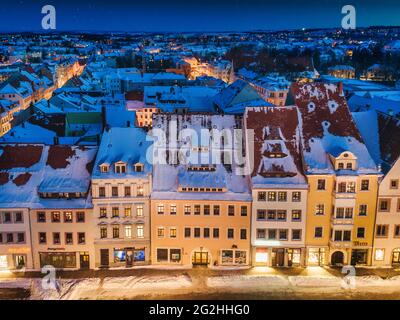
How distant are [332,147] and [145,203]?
16877 mm

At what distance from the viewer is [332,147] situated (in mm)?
47688

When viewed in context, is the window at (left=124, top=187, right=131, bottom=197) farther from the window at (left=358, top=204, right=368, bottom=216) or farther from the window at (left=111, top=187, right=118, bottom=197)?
the window at (left=358, top=204, right=368, bottom=216)

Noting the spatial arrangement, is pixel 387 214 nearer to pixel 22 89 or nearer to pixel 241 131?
pixel 241 131

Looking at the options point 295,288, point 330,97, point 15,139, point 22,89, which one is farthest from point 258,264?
point 22,89

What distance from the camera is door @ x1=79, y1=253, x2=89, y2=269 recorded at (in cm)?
4653

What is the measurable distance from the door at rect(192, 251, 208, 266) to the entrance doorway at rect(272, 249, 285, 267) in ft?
19.2

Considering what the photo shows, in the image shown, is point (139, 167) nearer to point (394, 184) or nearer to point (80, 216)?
point (80, 216)

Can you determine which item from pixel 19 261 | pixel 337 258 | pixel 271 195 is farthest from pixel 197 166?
pixel 19 261

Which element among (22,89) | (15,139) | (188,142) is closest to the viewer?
(188,142)

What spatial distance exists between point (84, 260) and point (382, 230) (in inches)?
1010

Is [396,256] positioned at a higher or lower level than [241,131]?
lower

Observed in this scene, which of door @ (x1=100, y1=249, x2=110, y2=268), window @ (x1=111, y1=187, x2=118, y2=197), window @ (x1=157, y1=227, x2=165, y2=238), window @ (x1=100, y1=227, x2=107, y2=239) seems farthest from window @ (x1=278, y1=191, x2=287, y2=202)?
door @ (x1=100, y1=249, x2=110, y2=268)

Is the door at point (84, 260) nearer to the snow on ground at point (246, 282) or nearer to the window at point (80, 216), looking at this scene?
the window at point (80, 216)
